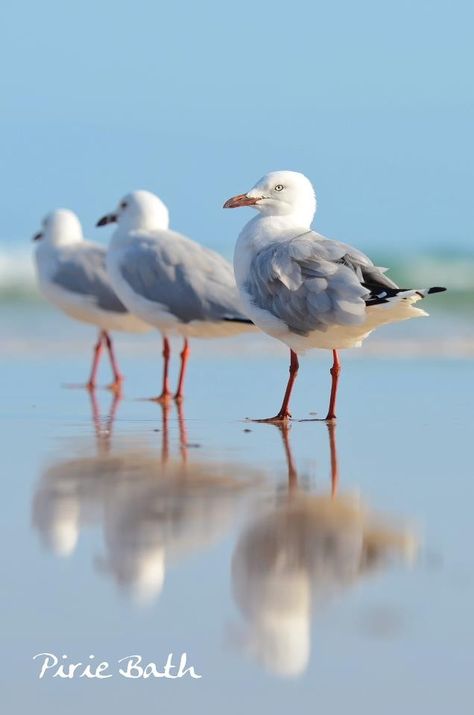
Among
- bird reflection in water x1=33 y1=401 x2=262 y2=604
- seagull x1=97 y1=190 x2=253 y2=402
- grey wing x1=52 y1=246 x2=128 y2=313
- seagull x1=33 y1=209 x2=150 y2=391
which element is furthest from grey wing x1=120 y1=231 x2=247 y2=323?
bird reflection in water x1=33 y1=401 x2=262 y2=604

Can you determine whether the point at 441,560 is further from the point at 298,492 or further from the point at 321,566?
the point at 298,492

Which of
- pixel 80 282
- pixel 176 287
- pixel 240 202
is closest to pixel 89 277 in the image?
pixel 80 282

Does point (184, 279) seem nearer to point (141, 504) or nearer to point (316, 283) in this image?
point (316, 283)

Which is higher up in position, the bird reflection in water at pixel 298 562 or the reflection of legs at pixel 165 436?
the bird reflection in water at pixel 298 562

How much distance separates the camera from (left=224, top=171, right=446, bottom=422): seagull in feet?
21.2

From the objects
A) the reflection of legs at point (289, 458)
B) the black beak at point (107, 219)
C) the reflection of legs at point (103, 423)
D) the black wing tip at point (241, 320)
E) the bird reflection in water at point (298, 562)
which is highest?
the black beak at point (107, 219)

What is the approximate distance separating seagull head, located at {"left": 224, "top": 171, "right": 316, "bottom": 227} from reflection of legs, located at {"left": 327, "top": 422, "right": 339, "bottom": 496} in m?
1.13

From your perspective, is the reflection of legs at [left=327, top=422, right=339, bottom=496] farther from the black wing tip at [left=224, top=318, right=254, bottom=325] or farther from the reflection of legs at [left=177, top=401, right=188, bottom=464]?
the black wing tip at [left=224, top=318, right=254, bottom=325]

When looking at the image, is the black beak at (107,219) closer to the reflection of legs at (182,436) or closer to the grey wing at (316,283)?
the reflection of legs at (182,436)

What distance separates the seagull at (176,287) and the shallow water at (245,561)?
1631mm

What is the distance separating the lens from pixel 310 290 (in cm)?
661

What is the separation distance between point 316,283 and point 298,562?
2.89 metres

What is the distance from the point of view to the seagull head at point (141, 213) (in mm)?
9570

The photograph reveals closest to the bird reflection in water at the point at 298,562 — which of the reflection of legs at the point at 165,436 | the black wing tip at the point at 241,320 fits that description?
the reflection of legs at the point at 165,436
